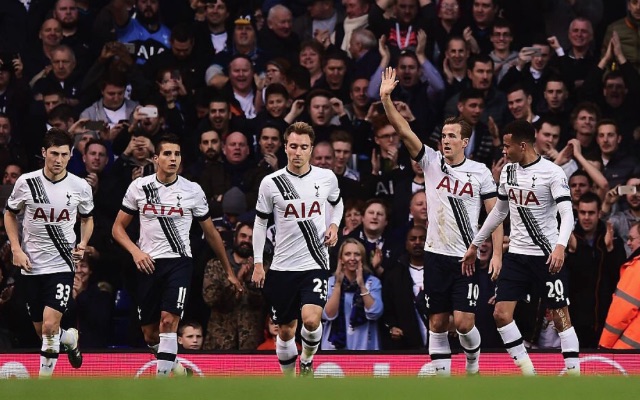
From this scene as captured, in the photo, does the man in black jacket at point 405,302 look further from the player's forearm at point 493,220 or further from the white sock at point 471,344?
the player's forearm at point 493,220

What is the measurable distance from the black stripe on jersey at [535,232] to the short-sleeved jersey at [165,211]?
3354 millimetres

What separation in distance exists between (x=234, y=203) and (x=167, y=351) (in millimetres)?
2993

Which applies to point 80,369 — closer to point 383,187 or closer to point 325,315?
point 325,315

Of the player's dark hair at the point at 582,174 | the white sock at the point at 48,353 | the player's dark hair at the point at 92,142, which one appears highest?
the player's dark hair at the point at 92,142

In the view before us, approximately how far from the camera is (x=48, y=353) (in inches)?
611

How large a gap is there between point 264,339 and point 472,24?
5.75 meters

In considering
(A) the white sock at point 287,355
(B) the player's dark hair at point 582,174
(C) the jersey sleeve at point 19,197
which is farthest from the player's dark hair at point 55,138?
(B) the player's dark hair at point 582,174

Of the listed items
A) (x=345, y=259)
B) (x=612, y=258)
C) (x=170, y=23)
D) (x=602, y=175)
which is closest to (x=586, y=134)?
(x=602, y=175)

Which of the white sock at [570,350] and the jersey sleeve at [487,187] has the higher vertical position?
the jersey sleeve at [487,187]

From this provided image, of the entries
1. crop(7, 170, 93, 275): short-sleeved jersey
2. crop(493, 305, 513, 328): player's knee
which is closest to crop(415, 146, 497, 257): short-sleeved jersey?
crop(493, 305, 513, 328): player's knee

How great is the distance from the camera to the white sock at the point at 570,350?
14977mm

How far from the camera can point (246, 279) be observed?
1675 centimetres

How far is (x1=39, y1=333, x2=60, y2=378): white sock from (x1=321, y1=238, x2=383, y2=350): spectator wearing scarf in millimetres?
3009

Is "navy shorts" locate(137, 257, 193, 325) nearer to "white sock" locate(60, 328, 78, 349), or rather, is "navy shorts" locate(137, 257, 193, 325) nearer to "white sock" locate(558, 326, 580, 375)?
"white sock" locate(60, 328, 78, 349)
